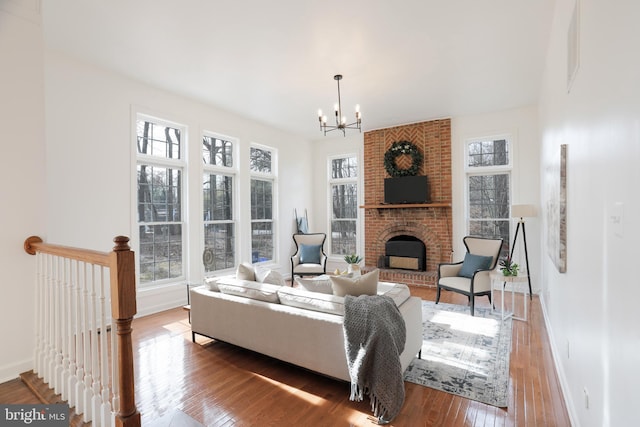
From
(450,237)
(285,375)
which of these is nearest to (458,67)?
(450,237)

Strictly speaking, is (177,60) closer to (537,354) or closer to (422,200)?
(422,200)

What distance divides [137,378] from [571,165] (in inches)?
149

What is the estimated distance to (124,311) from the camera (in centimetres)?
145

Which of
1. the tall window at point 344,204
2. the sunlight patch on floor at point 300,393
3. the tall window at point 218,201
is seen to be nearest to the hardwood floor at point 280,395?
the sunlight patch on floor at point 300,393

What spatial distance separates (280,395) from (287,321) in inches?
21.3

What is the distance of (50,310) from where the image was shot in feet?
6.96

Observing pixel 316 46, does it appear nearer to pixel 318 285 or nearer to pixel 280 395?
→ pixel 318 285

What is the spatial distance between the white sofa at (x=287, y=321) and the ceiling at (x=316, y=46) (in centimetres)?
248

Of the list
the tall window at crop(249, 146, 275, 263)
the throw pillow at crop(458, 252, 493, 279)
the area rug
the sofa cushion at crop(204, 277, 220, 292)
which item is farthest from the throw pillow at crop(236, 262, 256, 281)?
the throw pillow at crop(458, 252, 493, 279)

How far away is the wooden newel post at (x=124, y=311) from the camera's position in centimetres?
143

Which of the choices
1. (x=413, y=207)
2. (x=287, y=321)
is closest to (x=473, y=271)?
(x=413, y=207)

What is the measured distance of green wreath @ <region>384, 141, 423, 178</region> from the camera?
6019 mm

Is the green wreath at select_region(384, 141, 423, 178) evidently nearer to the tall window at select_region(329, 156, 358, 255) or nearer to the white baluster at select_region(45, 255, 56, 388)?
the tall window at select_region(329, 156, 358, 255)

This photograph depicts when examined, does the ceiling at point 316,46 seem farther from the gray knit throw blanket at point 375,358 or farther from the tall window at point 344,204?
the gray knit throw blanket at point 375,358
